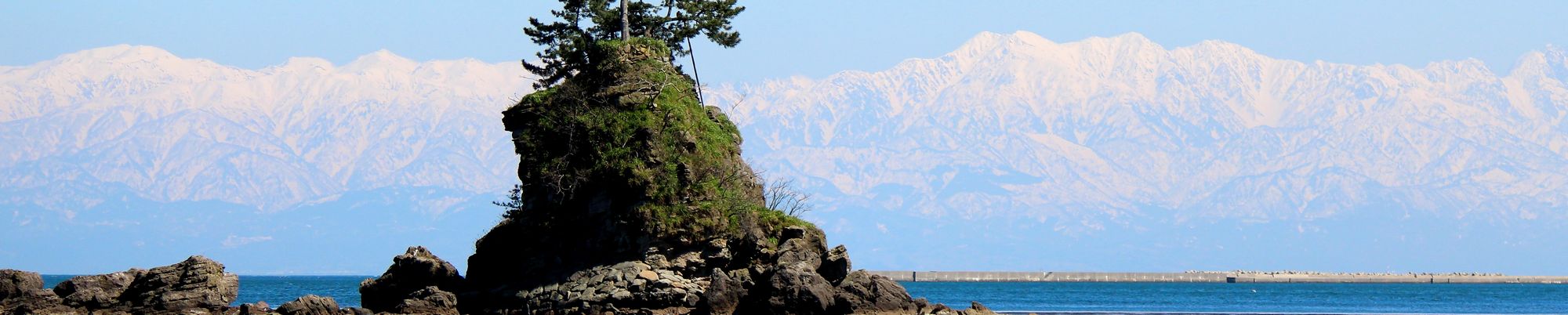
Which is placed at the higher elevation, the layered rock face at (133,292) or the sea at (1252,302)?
the sea at (1252,302)

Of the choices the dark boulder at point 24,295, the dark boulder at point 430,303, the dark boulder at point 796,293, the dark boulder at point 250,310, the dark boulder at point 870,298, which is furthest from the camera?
the dark boulder at point 24,295

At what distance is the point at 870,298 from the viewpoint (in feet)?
148

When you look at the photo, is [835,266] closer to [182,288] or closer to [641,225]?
[641,225]

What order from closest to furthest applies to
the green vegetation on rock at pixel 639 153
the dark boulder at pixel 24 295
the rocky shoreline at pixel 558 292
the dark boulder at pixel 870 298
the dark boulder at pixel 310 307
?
the dark boulder at pixel 870 298, the rocky shoreline at pixel 558 292, the dark boulder at pixel 310 307, the green vegetation on rock at pixel 639 153, the dark boulder at pixel 24 295

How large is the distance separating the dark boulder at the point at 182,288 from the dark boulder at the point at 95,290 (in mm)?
683

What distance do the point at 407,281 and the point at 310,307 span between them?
365 cm

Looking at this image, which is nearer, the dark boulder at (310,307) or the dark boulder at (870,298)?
the dark boulder at (870,298)

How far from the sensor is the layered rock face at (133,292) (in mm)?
50125

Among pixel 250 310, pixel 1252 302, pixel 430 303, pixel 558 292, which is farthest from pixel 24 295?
pixel 1252 302

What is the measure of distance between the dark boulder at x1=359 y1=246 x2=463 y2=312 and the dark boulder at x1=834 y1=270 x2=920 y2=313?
12392mm

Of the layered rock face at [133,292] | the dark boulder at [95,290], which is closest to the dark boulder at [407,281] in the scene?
the layered rock face at [133,292]

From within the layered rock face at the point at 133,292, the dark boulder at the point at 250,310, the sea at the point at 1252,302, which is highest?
the sea at the point at 1252,302

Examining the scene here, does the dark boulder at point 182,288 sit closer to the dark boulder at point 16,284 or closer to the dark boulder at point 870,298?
the dark boulder at point 16,284

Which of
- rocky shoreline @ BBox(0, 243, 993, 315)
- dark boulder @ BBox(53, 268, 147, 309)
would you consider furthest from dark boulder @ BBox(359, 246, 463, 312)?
dark boulder @ BBox(53, 268, 147, 309)
